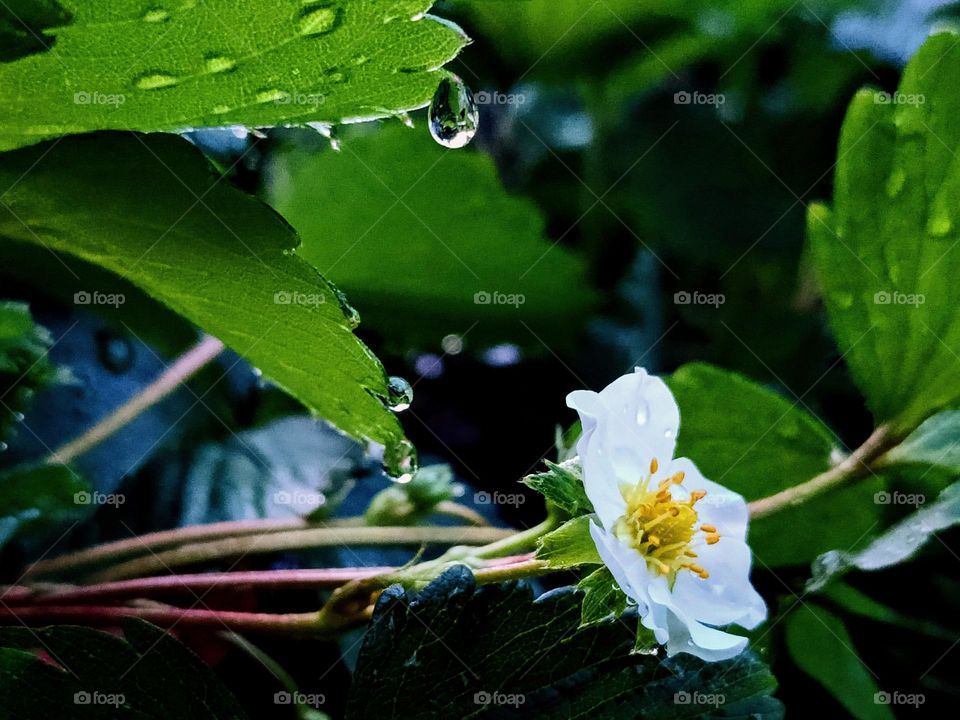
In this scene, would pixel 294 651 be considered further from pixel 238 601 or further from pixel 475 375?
pixel 475 375

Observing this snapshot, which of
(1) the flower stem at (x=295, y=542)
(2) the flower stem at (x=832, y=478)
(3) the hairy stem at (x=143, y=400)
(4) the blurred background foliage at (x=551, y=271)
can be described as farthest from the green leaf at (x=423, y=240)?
(2) the flower stem at (x=832, y=478)

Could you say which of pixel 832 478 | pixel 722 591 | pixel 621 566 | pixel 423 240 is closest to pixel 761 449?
pixel 832 478

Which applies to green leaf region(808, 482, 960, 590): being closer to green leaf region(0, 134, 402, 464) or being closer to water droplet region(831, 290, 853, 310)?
water droplet region(831, 290, 853, 310)

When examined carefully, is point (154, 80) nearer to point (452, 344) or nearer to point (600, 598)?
point (600, 598)

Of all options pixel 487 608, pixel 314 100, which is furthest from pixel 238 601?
pixel 314 100

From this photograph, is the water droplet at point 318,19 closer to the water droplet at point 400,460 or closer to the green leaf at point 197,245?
the green leaf at point 197,245
